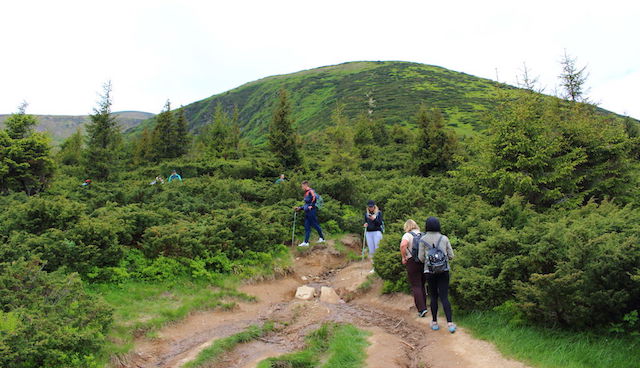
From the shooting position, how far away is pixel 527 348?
554cm

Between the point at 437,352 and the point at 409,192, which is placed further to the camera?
the point at 409,192

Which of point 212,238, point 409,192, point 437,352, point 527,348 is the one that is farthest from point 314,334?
point 409,192

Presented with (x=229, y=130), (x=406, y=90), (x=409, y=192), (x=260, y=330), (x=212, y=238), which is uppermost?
(x=406, y=90)

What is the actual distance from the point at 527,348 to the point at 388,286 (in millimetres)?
3684

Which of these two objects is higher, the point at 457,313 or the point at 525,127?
the point at 525,127

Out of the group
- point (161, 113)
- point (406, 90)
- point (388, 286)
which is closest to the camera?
point (388, 286)

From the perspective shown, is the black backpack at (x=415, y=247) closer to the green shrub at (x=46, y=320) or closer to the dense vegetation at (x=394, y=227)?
the dense vegetation at (x=394, y=227)

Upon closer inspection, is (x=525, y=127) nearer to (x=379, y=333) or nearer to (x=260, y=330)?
(x=379, y=333)

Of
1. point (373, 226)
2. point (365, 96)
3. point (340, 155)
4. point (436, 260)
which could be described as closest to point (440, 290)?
point (436, 260)

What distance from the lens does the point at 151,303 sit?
7.96 m

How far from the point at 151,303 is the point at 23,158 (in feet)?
40.0

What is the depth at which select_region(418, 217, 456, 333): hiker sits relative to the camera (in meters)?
6.41

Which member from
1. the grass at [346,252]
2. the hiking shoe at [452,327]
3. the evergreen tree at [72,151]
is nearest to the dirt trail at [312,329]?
the hiking shoe at [452,327]

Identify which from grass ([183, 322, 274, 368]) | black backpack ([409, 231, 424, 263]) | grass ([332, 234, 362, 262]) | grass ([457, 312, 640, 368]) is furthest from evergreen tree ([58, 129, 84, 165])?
grass ([457, 312, 640, 368])
